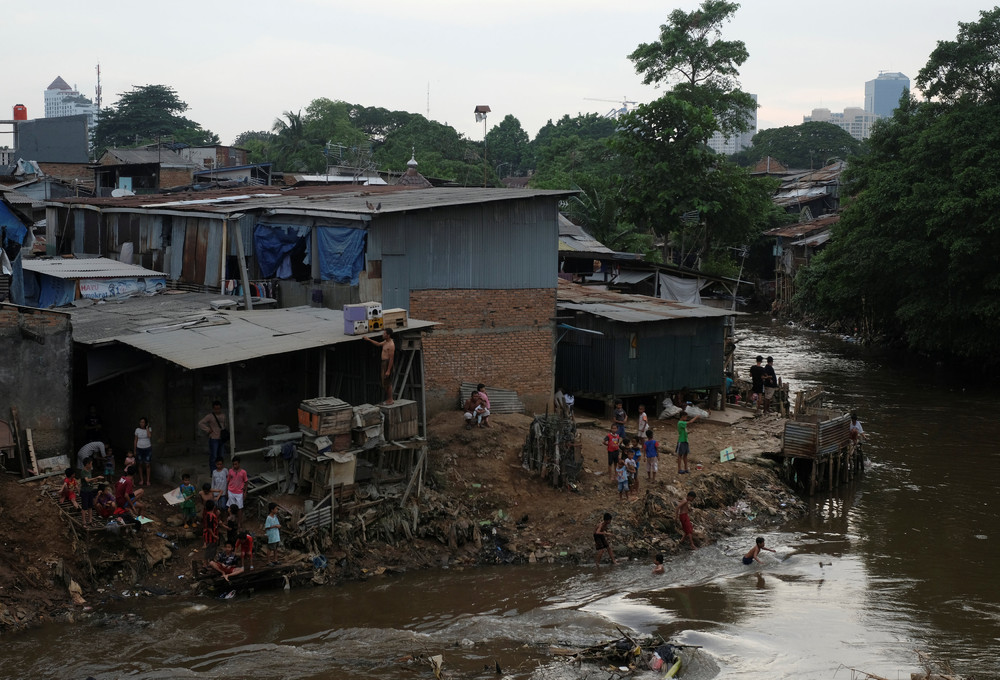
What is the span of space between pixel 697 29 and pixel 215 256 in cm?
3172

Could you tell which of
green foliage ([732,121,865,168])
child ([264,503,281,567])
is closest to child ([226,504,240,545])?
child ([264,503,281,567])

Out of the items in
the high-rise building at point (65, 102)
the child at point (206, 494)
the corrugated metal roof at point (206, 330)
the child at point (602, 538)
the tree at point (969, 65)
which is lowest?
the child at point (602, 538)

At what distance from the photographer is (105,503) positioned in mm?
14820

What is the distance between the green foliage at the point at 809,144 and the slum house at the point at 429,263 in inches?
2799

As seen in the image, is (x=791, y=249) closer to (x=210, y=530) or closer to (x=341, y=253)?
(x=341, y=253)

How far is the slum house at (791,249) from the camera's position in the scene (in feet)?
165

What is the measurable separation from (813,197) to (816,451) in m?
43.5

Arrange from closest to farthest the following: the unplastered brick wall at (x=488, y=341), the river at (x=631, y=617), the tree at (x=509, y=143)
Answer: the river at (x=631, y=617), the unplastered brick wall at (x=488, y=341), the tree at (x=509, y=143)

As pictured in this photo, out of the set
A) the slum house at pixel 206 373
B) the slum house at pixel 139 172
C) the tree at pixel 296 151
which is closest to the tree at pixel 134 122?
the tree at pixel 296 151

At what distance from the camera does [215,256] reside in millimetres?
21656

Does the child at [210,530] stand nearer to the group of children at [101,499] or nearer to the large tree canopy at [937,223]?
the group of children at [101,499]

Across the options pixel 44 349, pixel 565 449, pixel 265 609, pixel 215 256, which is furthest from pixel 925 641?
pixel 215 256

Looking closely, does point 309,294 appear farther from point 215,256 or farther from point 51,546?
point 51,546

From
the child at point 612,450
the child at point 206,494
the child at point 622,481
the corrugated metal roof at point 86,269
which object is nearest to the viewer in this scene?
the child at point 206,494
